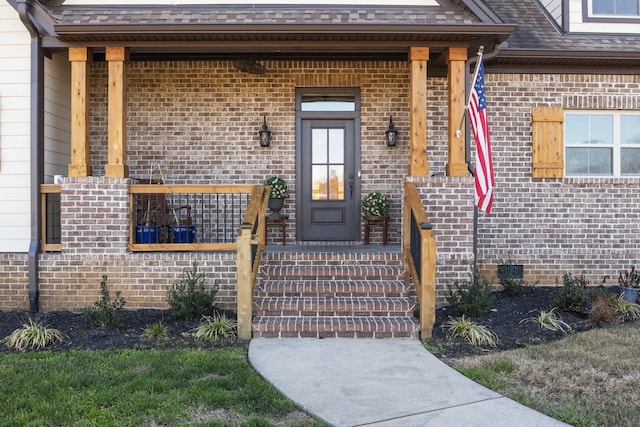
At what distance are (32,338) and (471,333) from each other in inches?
173

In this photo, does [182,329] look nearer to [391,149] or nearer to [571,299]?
[391,149]

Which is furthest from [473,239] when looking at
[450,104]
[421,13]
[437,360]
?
[421,13]

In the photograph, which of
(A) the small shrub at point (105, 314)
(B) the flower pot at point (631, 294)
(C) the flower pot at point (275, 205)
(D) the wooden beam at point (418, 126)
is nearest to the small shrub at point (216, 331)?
(A) the small shrub at point (105, 314)

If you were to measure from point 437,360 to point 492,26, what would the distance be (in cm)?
417

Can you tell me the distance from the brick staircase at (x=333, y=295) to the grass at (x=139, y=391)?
1055 mm

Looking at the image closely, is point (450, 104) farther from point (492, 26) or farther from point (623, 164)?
point (623, 164)

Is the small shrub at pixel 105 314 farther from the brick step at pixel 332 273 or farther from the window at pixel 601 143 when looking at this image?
the window at pixel 601 143

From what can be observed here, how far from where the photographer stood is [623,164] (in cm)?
901

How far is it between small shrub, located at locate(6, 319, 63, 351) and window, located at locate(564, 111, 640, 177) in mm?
7547

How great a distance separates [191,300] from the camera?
6.54 meters

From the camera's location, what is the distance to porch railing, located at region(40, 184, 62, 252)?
287 inches

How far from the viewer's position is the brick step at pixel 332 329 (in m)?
6.00

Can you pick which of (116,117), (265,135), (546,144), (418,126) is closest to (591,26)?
(546,144)

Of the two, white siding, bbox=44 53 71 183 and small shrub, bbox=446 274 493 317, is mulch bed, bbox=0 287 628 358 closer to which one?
small shrub, bbox=446 274 493 317
